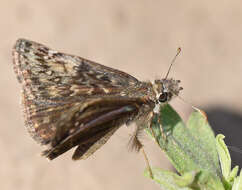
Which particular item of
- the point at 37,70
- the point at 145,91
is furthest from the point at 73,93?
the point at 145,91

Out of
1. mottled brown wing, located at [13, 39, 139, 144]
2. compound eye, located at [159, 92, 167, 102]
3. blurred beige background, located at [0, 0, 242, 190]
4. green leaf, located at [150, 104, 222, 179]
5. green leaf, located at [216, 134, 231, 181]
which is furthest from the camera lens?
blurred beige background, located at [0, 0, 242, 190]

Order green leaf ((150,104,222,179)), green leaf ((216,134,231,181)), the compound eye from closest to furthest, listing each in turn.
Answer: green leaf ((216,134,231,181)) < green leaf ((150,104,222,179)) < the compound eye

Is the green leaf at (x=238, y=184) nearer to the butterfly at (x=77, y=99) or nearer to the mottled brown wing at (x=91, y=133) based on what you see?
the butterfly at (x=77, y=99)

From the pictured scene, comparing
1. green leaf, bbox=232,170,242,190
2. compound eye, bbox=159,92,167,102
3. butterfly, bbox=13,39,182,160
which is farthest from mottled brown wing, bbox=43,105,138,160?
green leaf, bbox=232,170,242,190

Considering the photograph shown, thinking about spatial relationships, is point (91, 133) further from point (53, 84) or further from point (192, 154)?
point (192, 154)

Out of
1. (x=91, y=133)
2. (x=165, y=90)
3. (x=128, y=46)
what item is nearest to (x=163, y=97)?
(x=165, y=90)

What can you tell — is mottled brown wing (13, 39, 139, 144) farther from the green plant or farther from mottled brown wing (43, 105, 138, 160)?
the green plant
